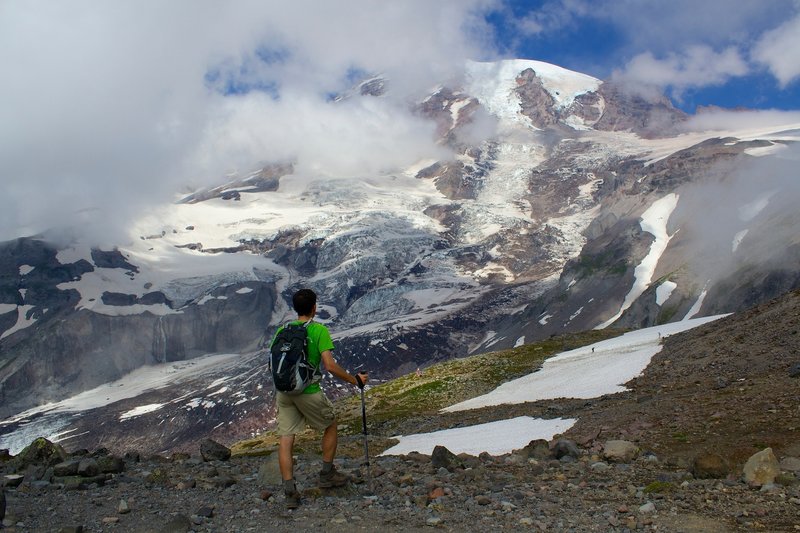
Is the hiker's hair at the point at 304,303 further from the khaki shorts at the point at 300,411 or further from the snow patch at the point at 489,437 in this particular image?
the snow patch at the point at 489,437

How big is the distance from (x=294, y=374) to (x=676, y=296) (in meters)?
157

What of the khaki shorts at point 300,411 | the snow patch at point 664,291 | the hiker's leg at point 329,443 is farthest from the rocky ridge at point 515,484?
the snow patch at point 664,291

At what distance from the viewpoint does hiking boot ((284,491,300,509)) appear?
11.5m

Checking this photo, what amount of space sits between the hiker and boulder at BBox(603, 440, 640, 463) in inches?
245

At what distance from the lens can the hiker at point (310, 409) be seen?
1204 cm

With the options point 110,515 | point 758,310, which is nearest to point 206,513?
point 110,515

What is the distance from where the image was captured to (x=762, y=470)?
11.1 metres

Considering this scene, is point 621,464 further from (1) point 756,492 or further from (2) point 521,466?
(1) point 756,492

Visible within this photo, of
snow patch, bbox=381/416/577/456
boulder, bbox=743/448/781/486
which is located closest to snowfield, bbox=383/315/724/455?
snow patch, bbox=381/416/577/456

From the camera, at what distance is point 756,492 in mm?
10617

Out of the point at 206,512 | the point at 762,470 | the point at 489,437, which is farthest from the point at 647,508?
the point at 489,437

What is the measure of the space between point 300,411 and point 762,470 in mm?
8122

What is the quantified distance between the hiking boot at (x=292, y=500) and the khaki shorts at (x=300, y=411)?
3.63ft

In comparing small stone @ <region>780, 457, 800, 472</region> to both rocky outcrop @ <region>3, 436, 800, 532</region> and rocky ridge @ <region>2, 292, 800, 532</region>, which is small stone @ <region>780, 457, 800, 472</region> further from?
rocky outcrop @ <region>3, 436, 800, 532</region>
